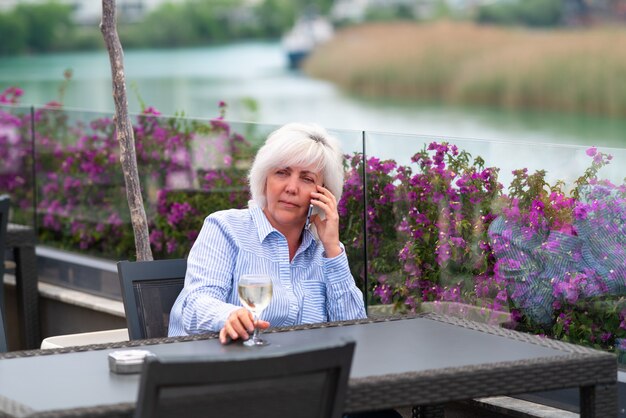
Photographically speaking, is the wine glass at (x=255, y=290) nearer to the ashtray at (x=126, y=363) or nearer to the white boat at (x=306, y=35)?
the ashtray at (x=126, y=363)

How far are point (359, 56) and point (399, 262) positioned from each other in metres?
23.5

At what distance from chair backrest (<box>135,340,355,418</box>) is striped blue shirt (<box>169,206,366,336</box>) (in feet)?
3.21

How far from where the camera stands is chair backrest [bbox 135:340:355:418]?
1.92m

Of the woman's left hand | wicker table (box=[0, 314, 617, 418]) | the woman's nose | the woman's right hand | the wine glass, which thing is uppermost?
the woman's nose

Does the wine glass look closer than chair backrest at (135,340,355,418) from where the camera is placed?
No

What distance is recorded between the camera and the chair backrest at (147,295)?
3.27m

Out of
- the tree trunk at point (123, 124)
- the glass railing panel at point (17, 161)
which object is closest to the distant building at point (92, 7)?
the glass railing panel at point (17, 161)

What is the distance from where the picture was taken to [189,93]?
117 feet

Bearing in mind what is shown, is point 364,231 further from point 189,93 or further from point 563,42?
point 189,93

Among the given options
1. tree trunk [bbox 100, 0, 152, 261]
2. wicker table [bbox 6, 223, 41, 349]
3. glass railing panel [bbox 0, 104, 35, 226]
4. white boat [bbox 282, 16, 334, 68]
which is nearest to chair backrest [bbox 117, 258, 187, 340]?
tree trunk [bbox 100, 0, 152, 261]

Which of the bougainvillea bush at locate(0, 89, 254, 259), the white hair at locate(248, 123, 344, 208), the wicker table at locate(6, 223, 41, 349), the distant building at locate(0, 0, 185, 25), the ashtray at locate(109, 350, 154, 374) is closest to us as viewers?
the ashtray at locate(109, 350, 154, 374)

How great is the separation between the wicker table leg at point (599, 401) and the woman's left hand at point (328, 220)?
2.80ft

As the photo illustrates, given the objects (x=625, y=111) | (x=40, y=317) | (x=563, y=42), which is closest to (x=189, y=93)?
(x=563, y=42)

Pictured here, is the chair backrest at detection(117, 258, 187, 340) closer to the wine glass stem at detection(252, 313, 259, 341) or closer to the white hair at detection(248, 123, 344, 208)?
the white hair at detection(248, 123, 344, 208)
